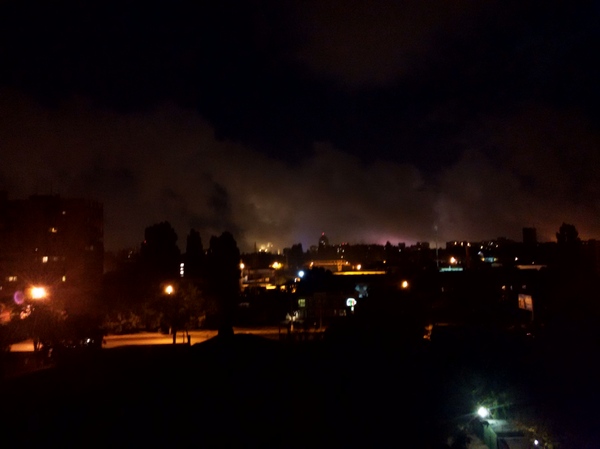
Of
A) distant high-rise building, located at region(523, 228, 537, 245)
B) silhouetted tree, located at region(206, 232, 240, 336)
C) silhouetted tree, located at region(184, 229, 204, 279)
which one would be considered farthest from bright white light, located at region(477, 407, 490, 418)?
distant high-rise building, located at region(523, 228, 537, 245)

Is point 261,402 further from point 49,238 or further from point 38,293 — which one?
point 49,238

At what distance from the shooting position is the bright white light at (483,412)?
1103 cm

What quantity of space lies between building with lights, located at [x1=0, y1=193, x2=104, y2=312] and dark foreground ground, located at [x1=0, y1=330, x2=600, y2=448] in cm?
3411

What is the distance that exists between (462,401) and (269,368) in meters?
5.87

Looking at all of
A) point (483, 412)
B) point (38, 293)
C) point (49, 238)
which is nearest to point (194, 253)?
point (49, 238)

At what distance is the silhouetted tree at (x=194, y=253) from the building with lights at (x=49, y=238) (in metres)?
7.64

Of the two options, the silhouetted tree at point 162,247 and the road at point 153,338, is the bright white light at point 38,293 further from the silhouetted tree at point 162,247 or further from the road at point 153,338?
the silhouetted tree at point 162,247

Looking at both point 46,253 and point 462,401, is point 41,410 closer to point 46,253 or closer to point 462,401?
point 462,401

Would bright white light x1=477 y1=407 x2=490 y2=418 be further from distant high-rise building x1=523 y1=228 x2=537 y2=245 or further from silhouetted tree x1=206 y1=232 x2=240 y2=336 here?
distant high-rise building x1=523 y1=228 x2=537 y2=245

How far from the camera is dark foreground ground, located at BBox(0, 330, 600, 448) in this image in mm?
6301

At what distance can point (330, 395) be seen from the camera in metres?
8.11

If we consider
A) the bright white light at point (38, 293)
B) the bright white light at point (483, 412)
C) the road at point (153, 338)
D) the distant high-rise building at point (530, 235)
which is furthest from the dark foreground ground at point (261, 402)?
the distant high-rise building at point (530, 235)

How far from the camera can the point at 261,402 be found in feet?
22.6

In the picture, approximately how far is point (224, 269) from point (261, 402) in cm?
3360
